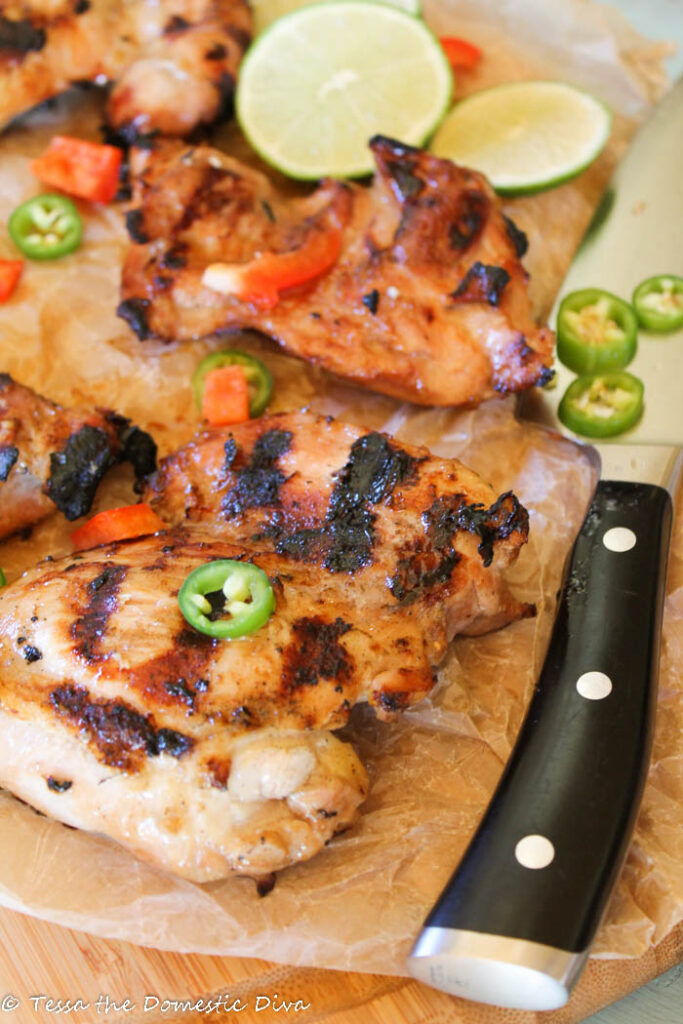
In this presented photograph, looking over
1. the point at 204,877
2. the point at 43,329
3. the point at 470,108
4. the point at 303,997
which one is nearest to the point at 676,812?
the point at 303,997

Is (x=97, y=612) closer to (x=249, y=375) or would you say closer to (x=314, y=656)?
(x=314, y=656)

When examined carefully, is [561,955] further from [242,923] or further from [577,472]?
[577,472]

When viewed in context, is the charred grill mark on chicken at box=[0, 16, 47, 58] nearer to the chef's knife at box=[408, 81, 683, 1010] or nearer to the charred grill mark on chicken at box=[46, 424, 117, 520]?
the charred grill mark on chicken at box=[46, 424, 117, 520]

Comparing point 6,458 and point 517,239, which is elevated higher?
point 517,239

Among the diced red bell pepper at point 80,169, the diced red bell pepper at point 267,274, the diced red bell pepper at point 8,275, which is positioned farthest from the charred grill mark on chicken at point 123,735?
the diced red bell pepper at point 80,169

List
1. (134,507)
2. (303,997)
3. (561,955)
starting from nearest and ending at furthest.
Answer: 1. (561,955)
2. (303,997)
3. (134,507)

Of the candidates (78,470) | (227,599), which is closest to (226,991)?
(227,599)

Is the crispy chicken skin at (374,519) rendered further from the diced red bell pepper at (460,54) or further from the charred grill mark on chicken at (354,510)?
the diced red bell pepper at (460,54)
